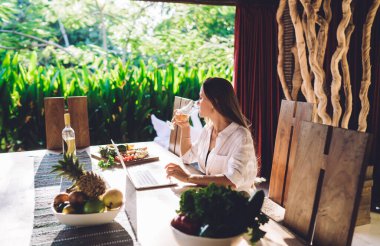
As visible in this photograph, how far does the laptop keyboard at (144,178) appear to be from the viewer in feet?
5.46

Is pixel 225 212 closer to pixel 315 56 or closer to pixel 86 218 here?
pixel 86 218

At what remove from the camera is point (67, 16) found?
7.97m

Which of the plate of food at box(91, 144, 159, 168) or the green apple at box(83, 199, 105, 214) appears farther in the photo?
the plate of food at box(91, 144, 159, 168)

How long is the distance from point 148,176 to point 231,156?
44 cm

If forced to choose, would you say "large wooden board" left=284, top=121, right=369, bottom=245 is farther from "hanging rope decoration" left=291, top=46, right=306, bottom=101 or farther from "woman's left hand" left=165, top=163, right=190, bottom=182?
"hanging rope decoration" left=291, top=46, right=306, bottom=101

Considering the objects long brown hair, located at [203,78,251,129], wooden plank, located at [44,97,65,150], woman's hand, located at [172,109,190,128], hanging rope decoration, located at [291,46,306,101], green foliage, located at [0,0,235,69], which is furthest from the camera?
green foliage, located at [0,0,235,69]

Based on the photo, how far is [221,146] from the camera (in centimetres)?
194

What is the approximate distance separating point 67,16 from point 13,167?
6.72 metres

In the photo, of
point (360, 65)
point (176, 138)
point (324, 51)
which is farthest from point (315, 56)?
point (176, 138)

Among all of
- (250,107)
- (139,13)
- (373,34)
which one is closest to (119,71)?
(250,107)

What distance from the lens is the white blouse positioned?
5.58 feet

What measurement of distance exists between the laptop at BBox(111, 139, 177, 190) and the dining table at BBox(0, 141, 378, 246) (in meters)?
0.02

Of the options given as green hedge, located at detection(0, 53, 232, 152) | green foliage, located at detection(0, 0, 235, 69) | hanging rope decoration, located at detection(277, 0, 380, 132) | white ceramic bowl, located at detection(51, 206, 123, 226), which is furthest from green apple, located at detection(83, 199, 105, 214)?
green foliage, located at detection(0, 0, 235, 69)

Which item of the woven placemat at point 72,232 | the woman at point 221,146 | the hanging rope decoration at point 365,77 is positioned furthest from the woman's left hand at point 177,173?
the hanging rope decoration at point 365,77
